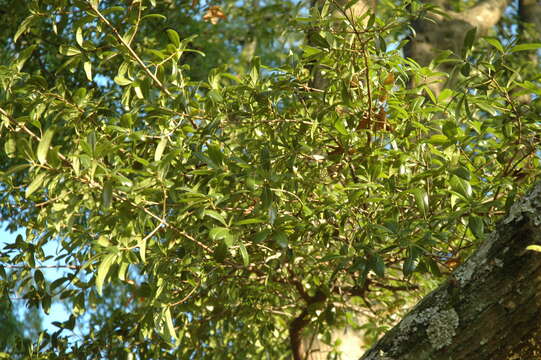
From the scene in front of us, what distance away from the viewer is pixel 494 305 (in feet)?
3.48

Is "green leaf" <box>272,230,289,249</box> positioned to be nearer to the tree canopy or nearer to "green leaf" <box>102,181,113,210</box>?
the tree canopy

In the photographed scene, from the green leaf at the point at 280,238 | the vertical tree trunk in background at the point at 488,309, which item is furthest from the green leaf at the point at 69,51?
the vertical tree trunk in background at the point at 488,309

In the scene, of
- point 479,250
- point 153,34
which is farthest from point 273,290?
point 153,34

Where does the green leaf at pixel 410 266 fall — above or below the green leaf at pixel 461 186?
below

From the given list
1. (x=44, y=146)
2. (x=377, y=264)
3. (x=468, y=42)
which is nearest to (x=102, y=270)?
(x=44, y=146)

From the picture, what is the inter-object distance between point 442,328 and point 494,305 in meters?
0.11

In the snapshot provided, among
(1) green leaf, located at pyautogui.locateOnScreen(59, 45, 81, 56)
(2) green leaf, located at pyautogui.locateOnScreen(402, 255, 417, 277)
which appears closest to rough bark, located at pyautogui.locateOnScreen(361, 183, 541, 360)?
(2) green leaf, located at pyautogui.locateOnScreen(402, 255, 417, 277)

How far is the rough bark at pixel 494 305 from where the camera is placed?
1.04 m

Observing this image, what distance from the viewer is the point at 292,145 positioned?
150cm

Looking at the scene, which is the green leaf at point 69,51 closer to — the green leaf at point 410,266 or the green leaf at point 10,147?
the green leaf at point 10,147

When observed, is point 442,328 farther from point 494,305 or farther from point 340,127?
point 340,127

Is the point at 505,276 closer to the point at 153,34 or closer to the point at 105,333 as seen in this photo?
the point at 105,333

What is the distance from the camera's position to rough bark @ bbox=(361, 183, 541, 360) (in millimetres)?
1040

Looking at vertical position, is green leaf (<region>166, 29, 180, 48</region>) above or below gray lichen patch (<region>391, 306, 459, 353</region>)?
above
